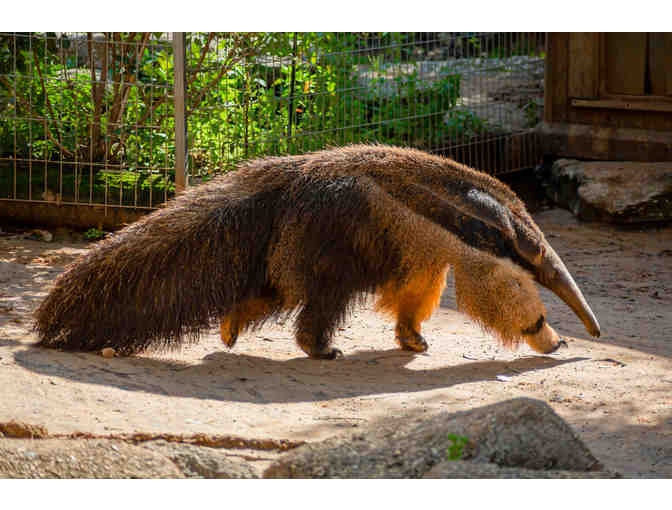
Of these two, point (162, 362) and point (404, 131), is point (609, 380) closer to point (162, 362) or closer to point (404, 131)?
point (162, 362)

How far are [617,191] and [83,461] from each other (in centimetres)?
740

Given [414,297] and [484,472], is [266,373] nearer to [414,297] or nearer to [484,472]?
[414,297]

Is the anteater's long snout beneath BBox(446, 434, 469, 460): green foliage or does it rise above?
above

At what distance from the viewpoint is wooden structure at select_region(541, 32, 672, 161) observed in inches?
388

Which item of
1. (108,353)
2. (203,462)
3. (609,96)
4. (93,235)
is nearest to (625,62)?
(609,96)

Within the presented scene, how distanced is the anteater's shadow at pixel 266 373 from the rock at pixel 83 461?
3.00 ft

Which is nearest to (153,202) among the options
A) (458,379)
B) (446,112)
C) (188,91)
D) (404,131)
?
(188,91)

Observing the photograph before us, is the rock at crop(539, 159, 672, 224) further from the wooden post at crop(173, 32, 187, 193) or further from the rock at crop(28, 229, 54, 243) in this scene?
the rock at crop(28, 229, 54, 243)

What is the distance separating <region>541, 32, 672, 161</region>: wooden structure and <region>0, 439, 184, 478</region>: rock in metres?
8.00

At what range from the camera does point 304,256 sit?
201 inches

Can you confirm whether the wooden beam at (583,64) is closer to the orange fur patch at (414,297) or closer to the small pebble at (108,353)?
the orange fur patch at (414,297)

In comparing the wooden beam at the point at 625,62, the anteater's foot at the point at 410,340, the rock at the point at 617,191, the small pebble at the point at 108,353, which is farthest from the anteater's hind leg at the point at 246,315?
the wooden beam at the point at 625,62

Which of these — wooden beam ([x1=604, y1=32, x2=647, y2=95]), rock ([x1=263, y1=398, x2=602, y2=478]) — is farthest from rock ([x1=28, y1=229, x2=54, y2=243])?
wooden beam ([x1=604, y1=32, x2=647, y2=95])

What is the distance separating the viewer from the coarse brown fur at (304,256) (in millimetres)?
5039
